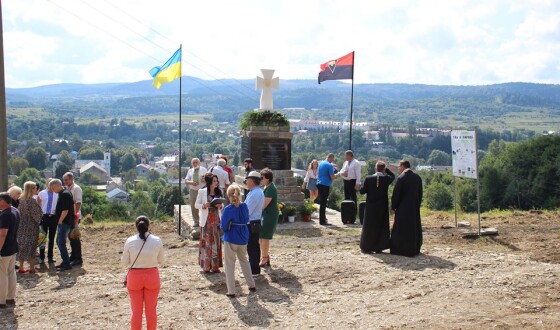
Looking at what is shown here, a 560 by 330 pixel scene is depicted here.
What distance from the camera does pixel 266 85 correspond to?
60.5 feet

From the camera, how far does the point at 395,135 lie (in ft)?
421

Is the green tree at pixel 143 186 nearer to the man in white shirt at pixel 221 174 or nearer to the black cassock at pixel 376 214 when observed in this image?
the man in white shirt at pixel 221 174

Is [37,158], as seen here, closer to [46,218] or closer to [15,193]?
[46,218]

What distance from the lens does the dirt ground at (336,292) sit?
8.49 metres

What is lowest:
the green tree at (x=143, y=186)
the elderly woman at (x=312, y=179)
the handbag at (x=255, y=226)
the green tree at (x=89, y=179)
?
the green tree at (x=143, y=186)

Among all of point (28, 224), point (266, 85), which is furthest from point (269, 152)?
point (28, 224)

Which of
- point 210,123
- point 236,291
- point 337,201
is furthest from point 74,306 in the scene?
point 210,123

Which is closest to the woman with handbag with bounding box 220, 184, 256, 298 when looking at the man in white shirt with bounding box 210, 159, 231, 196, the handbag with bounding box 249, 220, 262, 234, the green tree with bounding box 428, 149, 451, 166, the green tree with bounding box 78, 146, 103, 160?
the handbag with bounding box 249, 220, 262, 234

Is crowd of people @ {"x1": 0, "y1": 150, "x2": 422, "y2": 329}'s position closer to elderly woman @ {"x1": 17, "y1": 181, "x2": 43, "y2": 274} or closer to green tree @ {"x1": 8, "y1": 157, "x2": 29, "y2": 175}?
elderly woman @ {"x1": 17, "y1": 181, "x2": 43, "y2": 274}

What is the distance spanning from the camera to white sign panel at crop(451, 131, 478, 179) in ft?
44.9

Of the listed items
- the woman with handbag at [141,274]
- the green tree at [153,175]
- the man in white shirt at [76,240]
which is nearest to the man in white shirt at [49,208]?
the man in white shirt at [76,240]

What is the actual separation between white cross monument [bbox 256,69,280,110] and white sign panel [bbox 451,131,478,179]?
5.40 metres

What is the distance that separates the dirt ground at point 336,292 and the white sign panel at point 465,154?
4.51 ft

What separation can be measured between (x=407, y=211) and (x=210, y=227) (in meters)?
3.24
